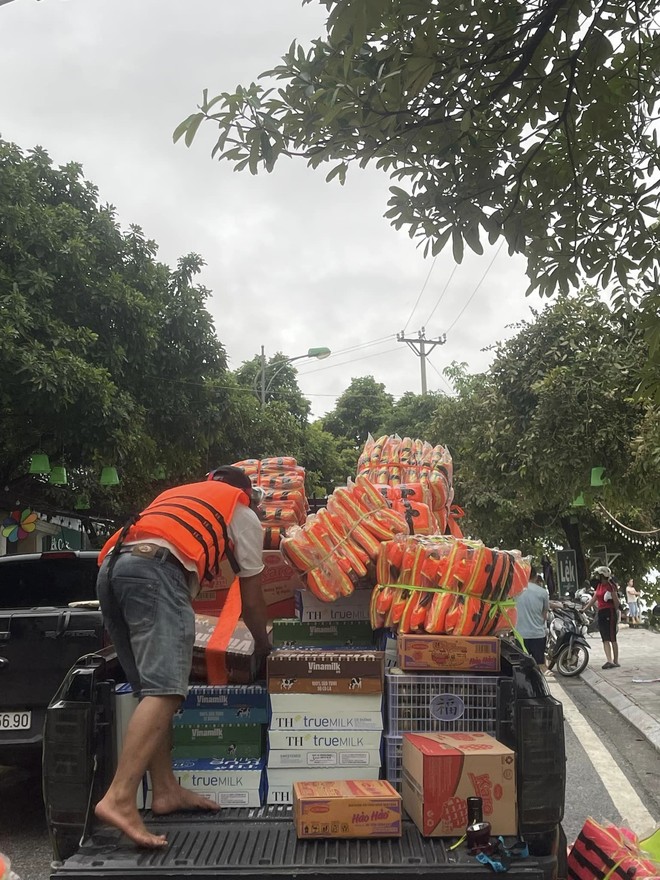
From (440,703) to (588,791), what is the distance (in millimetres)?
3874

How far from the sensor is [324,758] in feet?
10.5

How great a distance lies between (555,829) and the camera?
2.95 m

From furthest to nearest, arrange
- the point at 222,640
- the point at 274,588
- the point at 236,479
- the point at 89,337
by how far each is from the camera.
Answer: the point at 89,337 < the point at 274,588 < the point at 236,479 < the point at 222,640

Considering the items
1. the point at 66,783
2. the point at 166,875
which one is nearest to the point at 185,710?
the point at 66,783

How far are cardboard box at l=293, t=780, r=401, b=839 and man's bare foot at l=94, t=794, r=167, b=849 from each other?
50 cm

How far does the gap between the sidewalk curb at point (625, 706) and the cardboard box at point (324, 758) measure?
570 centimetres

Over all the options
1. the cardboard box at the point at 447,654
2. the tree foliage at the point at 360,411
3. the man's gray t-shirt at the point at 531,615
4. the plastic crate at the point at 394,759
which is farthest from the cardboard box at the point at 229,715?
the tree foliage at the point at 360,411

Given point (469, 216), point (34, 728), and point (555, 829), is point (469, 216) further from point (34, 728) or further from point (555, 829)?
point (34, 728)

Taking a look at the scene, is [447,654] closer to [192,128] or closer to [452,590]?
[452,590]

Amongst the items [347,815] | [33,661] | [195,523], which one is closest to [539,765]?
[347,815]

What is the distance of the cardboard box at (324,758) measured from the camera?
321 cm

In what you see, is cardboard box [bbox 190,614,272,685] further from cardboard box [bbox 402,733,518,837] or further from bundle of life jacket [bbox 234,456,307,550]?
bundle of life jacket [bbox 234,456,307,550]

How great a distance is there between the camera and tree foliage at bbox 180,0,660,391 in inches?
146

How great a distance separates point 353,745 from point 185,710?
698 mm
